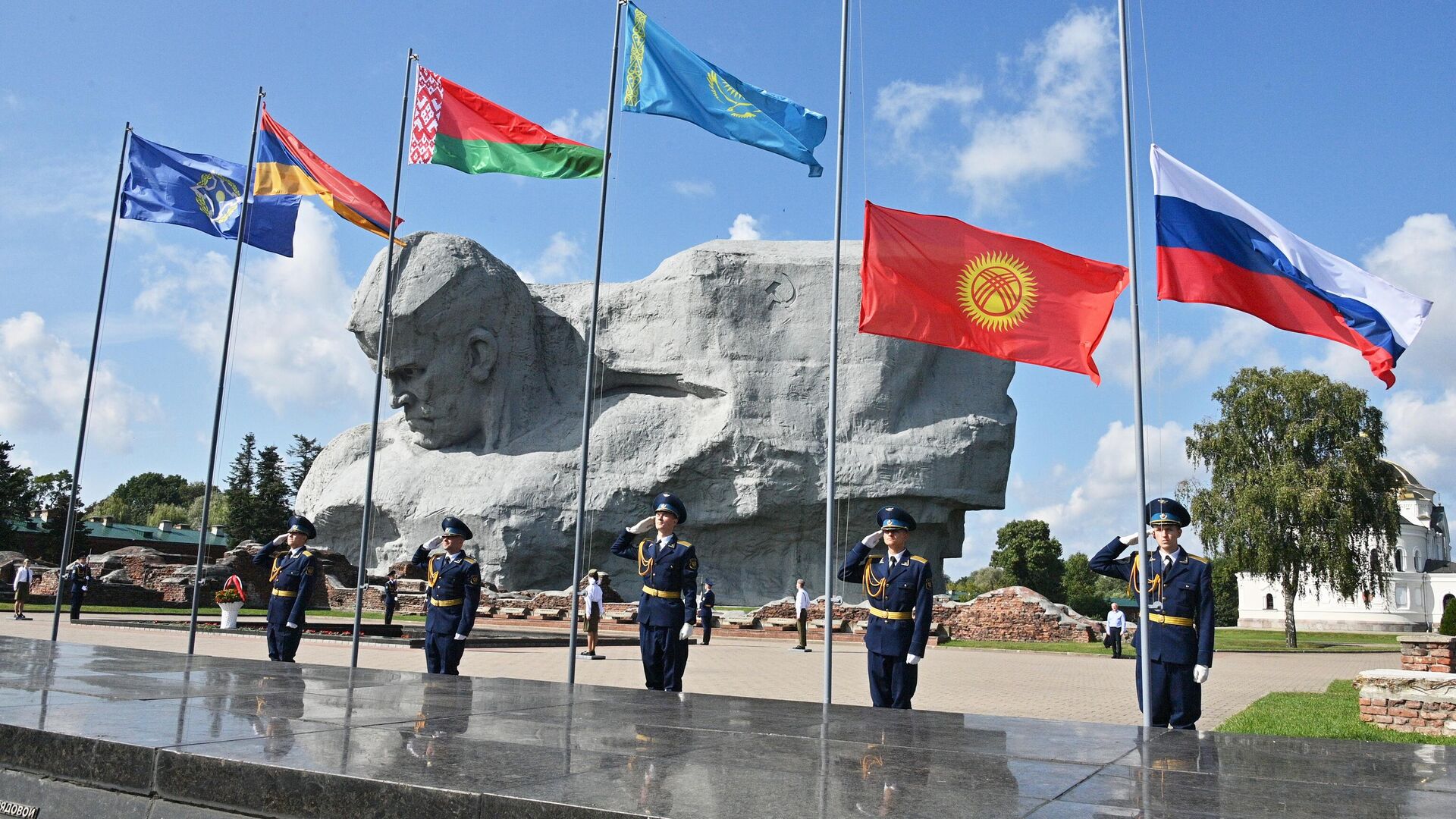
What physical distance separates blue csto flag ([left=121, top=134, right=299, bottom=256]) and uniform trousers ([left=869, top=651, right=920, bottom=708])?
966cm

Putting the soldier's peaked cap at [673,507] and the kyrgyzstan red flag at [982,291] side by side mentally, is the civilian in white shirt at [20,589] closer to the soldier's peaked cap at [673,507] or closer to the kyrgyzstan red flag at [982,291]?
the soldier's peaked cap at [673,507]

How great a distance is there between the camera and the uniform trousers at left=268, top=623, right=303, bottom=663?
9.57 m

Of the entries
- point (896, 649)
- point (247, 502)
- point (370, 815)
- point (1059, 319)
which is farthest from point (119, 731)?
point (247, 502)

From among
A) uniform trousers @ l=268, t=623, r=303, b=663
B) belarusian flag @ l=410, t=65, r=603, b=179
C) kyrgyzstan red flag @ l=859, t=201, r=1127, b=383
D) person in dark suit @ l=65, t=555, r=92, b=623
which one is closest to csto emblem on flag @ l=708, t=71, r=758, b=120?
belarusian flag @ l=410, t=65, r=603, b=179

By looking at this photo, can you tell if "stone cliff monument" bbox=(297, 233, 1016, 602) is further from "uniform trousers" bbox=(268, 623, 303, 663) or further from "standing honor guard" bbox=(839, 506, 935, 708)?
"standing honor guard" bbox=(839, 506, 935, 708)

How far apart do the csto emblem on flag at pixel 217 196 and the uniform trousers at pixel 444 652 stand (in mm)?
7028

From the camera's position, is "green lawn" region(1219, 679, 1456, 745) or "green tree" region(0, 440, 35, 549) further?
"green tree" region(0, 440, 35, 549)

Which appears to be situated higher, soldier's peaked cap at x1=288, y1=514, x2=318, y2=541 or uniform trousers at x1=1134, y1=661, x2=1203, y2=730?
soldier's peaked cap at x1=288, y1=514, x2=318, y2=541

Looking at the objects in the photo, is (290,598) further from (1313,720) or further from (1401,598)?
(1401,598)

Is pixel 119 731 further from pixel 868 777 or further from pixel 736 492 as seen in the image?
pixel 736 492

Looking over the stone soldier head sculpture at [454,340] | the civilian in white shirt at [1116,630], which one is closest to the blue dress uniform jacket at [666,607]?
the civilian in white shirt at [1116,630]

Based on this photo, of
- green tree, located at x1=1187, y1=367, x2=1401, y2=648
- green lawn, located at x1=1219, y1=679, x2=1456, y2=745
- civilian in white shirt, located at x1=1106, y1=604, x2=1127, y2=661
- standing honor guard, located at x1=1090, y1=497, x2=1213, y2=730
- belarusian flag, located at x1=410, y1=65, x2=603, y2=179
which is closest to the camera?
standing honor guard, located at x1=1090, y1=497, x2=1213, y2=730

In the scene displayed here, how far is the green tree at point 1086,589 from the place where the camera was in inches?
2454

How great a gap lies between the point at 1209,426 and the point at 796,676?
66.3ft
